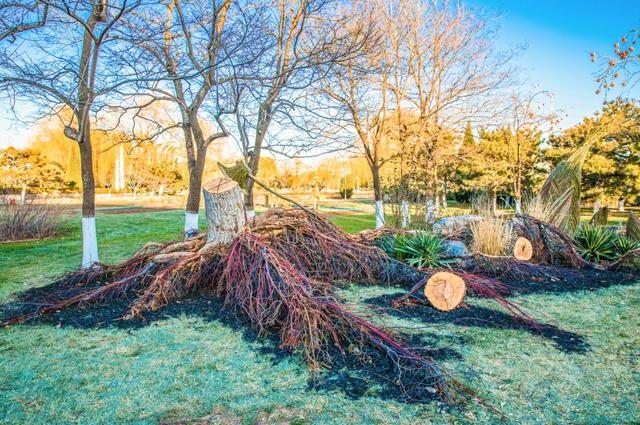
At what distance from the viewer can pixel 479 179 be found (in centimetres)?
2364

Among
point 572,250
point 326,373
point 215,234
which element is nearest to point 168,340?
point 326,373

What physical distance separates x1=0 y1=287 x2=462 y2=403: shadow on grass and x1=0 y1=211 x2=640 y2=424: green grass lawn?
0.13 feet

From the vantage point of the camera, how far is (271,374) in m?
2.89

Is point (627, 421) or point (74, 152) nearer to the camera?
point (627, 421)

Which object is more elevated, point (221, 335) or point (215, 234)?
point (215, 234)

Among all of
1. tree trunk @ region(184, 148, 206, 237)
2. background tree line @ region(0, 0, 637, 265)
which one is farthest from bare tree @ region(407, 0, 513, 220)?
tree trunk @ region(184, 148, 206, 237)

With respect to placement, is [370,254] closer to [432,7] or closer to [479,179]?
[432,7]

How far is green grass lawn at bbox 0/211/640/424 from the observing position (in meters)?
2.35

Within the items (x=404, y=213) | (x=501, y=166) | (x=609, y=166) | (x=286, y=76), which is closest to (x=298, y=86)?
(x=286, y=76)

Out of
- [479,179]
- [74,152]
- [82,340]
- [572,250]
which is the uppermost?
[74,152]

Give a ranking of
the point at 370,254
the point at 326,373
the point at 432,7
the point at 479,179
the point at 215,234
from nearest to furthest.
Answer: the point at 326,373 < the point at 215,234 < the point at 370,254 < the point at 432,7 < the point at 479,179

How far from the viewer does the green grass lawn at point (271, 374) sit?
2.35 metres

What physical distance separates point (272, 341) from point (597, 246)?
21.7 ft

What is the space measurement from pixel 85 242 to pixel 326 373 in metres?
5.40
